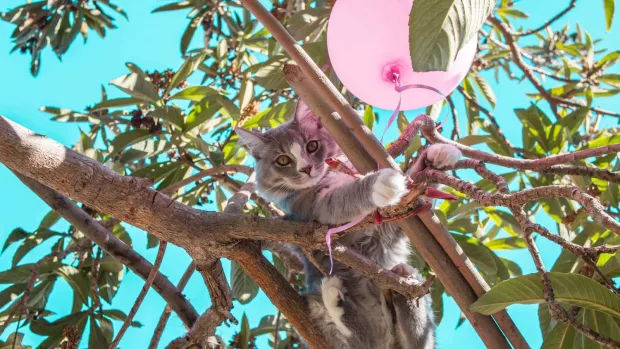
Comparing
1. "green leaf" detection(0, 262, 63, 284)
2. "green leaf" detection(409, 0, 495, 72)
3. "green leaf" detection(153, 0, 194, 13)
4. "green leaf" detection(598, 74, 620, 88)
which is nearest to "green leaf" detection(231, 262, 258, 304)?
"green leaf" detection(0, 262, 63, 284)

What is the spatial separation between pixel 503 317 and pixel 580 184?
1.15 metres

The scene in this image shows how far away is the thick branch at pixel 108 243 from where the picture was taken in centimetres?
185

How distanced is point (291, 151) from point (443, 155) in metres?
0.61

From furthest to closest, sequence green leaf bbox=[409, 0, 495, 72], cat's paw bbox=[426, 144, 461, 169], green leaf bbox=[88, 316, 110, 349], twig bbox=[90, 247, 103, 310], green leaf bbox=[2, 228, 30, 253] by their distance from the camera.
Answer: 1. green leaf bbox=[2, 228, 30, 253]
2. green leaf bbox=[88, 316, 110, 349]
3. twig bbox=[90, 247, 103, 310]
4. cat's paw bbox=[426, 144, 461, 169]
5. green leaf bbox=[409, 0, 495, 72]

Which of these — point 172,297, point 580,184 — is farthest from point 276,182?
point 580,184

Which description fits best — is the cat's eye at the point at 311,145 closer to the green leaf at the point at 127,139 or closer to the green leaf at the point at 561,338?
the green leaf at the point at 127,139

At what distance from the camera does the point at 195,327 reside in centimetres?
169

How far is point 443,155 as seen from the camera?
1592 millimetres

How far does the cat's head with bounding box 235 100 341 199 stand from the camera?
6.58ft

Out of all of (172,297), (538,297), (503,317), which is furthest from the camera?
(172,297)

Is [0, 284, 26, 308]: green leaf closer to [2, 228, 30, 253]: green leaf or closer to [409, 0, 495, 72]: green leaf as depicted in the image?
[2, 228, 30, 253]: green leaf

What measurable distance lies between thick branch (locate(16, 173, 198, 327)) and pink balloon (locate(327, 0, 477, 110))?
0.94 meters

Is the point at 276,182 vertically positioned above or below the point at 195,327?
above

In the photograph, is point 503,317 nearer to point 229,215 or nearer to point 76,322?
point 229,215
